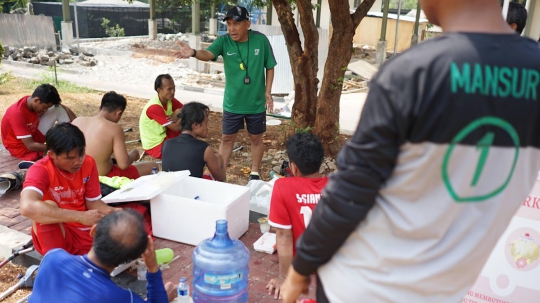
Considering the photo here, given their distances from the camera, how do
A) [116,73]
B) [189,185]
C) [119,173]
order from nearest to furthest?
[189,185] < [119,173] < [116,73]

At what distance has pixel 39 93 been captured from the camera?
5.26 m

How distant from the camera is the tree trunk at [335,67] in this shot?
5.78 m

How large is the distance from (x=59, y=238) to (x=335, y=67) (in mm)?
3981

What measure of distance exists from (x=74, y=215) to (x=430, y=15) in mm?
2717

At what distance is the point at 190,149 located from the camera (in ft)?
14.1

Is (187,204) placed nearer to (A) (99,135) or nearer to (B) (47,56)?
(A) (99,135)

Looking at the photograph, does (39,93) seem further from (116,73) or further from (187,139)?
(116,73)

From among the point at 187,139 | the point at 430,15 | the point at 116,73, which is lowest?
Answer: the point at 116,73

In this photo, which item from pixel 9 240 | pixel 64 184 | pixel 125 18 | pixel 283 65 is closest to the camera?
pixel 64 184

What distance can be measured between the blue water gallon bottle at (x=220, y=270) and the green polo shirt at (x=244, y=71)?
2.61 m

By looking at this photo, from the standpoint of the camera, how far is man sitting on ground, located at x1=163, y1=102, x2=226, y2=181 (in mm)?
4312

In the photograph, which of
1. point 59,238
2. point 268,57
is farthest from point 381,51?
point 59,238

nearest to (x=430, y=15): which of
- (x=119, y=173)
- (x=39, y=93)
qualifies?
(x=119, y=173)

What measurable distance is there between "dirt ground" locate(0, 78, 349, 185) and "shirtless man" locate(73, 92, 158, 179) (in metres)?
1.63
